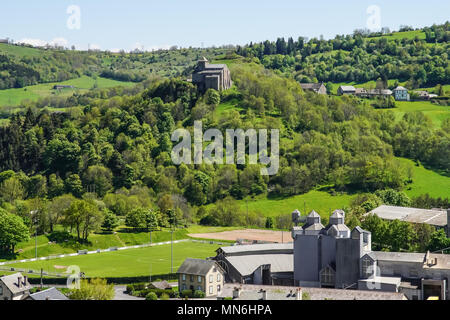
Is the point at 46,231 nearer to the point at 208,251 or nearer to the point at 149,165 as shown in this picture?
the point at 208,251

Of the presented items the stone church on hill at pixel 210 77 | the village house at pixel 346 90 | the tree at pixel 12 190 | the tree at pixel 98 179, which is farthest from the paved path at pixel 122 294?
the village house at pixel 346 90

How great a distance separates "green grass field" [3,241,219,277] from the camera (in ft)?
270

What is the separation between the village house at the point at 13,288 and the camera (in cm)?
6331

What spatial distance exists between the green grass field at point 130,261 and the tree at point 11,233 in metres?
4.53

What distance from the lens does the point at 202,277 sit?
68500 mm

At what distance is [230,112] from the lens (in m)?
150

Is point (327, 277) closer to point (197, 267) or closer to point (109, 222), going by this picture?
point (197, 267)

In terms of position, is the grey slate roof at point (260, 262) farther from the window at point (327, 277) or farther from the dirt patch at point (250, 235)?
the dirt patch at point (250, 235)

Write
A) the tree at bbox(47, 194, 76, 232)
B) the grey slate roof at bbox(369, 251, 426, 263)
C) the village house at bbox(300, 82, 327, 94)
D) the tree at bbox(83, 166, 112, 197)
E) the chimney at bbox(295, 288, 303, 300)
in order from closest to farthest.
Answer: the chimney at bbox(295, 288, 303, 300), the grey slate roof at bbox(369, 251, 426, 263), the tree at bbox(47, 194, 76, 232), the tree at bbox(83, 166, 112, 197), the village house at bbox(300, 82, 327, 94)

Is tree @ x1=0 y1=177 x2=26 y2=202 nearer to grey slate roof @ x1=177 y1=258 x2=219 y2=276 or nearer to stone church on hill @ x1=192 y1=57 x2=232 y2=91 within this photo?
stone church on hill @ x1=192 y1=57 x2=232 y2=91

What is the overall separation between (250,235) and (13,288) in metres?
49.1

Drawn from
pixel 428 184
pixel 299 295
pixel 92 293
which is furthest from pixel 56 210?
pixel 428 184

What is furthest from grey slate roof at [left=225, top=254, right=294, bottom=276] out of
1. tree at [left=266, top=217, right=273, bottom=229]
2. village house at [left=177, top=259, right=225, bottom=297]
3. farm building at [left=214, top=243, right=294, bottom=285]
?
tree at [left=266, top=217, right=273, bottom=229]

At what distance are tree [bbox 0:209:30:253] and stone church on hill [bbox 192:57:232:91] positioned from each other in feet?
236
